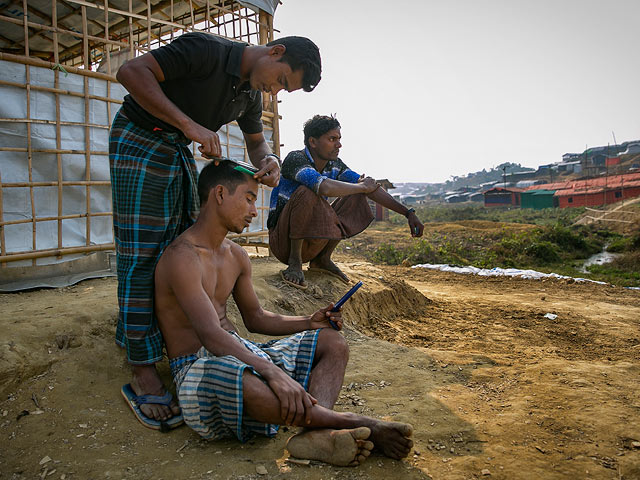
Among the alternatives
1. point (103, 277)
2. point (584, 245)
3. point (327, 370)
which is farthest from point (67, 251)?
point (584, 245)

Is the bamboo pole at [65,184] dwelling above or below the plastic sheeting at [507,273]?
above

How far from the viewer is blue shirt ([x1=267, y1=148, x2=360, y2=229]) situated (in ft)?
11.8

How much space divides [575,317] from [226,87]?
3651mm

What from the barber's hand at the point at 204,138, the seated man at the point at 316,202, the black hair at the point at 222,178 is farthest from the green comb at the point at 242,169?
A: the seated man at the point at 316,202

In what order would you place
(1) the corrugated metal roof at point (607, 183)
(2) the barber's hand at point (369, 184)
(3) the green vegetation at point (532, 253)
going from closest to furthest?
(2) the barber's hand at point (369, 184) < (3) the green vegetation at point (532, 253) < (1) the corrugated metal roof at point (607, 183)

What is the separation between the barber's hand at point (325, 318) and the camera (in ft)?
6.51

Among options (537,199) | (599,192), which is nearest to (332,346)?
(599,192)

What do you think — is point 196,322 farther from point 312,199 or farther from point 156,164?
point 312,199

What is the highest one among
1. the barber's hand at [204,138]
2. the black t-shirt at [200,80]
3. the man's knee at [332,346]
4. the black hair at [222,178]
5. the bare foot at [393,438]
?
the black t-shirt at [200,80]

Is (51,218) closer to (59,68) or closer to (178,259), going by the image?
(59,68)

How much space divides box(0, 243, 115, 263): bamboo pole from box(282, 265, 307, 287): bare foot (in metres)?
1.79

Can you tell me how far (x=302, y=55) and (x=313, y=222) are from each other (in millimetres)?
1808

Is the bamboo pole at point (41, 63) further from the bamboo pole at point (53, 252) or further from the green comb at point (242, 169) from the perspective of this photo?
the green comb at point (242, 169)

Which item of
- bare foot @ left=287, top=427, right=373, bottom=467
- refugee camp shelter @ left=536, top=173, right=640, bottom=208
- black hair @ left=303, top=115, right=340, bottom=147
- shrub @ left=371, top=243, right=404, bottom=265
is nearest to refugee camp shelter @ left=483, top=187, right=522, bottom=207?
refugee camp shelter @ left=536, top=173, right=640, bottom=208
